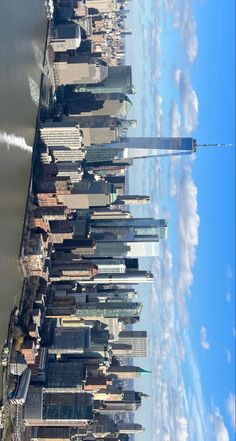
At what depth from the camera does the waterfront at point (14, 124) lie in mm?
74750

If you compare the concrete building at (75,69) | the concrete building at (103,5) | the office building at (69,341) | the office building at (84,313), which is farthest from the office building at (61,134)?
the concrete building at (103,5)

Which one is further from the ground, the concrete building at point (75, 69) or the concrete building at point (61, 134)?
the concrete building at point (75, 69)

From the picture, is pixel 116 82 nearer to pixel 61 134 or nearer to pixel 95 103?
pixel 95 103

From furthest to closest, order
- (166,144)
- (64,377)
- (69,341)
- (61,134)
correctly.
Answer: (166,144), (69,341), (61,134), (64,377)

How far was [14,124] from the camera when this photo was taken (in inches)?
3142

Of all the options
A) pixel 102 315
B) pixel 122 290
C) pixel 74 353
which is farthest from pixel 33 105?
pixel 122 290

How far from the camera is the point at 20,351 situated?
80.5m

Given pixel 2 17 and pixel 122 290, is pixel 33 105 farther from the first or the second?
pixel 122 290

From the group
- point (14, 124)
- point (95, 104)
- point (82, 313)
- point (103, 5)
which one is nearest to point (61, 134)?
point (14, 124)

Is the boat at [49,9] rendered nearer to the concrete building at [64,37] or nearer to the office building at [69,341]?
the concrete building at [64,37]

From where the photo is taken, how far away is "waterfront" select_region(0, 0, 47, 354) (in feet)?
245

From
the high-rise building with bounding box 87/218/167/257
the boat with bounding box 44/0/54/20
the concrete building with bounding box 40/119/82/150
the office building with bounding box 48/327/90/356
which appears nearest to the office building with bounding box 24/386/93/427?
the office building with bounding box 48/327/90/356

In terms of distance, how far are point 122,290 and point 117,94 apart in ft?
178

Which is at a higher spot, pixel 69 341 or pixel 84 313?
pixel 84 313
